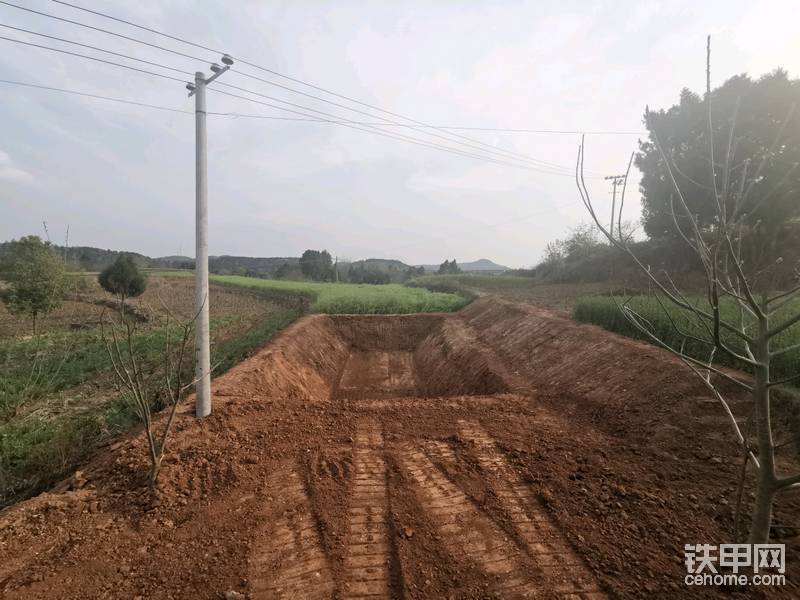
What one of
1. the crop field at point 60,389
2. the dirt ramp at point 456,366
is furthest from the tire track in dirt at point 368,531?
the dirt ramp at point 456,366

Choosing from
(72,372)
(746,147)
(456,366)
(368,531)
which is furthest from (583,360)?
(746,147)

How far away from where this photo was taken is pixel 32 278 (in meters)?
13.2

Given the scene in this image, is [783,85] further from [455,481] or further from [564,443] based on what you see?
[455,481]

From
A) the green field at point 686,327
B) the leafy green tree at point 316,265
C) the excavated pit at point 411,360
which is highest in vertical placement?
the leafy green tree at point 316,265

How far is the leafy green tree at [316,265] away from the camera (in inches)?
2438

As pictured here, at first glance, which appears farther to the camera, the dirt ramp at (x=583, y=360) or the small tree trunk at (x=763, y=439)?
the dirt ramp at (x=583, y=360)

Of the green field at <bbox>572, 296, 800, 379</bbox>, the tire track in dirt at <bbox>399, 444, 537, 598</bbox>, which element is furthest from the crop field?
the green field at <bbox>572, 296, 800, 379</bbox>

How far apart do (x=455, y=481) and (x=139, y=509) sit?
3.06 m

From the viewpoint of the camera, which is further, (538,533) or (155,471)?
(155,471)

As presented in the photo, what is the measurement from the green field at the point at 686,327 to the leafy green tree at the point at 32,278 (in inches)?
651

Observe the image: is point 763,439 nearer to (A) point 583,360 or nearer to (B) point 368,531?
(B) point 368,531

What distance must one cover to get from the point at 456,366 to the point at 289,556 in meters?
8.67

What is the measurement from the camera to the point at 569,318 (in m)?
11.6

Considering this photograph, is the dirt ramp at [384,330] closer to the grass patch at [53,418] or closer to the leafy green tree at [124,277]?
the grass patch at [53,418]
